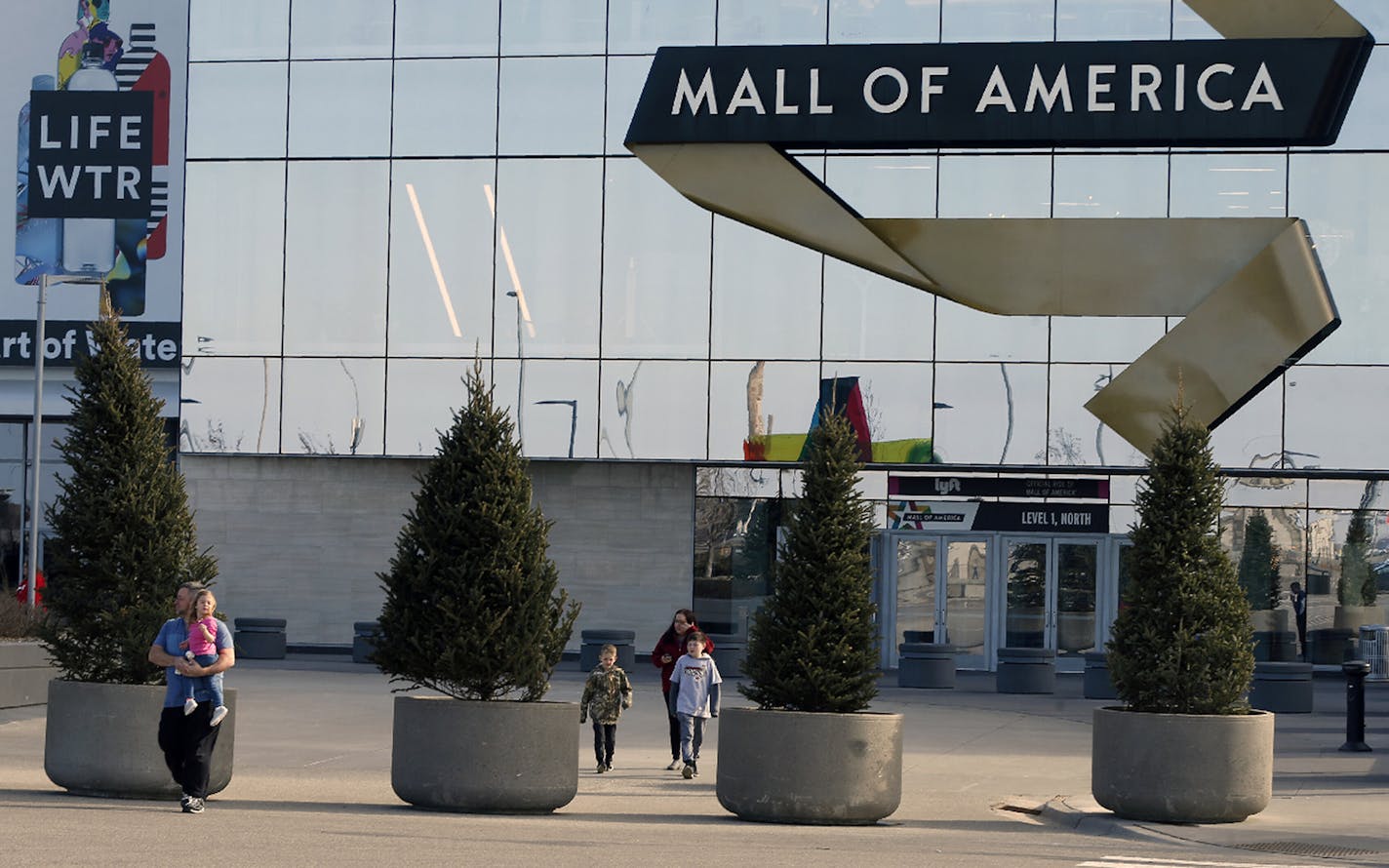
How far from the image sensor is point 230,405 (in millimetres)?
35156

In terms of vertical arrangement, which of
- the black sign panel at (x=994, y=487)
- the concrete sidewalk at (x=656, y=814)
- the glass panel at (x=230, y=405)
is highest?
the glass panel at (x=230, y=405)

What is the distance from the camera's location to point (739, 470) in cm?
3425

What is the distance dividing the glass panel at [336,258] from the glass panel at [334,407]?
0.15 meters

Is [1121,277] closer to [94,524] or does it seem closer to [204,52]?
[94,524]

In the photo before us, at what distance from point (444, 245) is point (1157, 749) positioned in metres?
22.7

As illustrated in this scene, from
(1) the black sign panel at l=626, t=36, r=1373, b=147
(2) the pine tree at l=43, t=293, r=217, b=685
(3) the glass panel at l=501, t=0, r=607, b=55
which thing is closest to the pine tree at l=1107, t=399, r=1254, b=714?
(1) the black sign panel at l=626, t=36, r=1373, b=147

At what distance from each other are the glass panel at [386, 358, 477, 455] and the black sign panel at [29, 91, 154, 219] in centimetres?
773

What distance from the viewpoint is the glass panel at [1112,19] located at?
32.6 m

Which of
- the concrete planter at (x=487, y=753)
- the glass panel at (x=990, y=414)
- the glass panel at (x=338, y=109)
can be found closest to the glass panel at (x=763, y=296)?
the glass panel at (x=990, y=414)

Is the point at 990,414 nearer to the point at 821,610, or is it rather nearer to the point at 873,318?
the point at 873,318

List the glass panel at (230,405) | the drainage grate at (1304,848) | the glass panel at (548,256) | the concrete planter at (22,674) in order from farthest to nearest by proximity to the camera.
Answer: the glass panel at (230,405), the glass panel at (548,256), the concrete planter at (22,674), the drainage grate at (1304,848)

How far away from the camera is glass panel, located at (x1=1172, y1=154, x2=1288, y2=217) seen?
32.1 meters

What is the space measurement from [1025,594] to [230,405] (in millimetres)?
15124

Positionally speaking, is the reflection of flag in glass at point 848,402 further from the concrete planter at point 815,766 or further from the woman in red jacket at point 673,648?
the concrete planter at point 815,766
